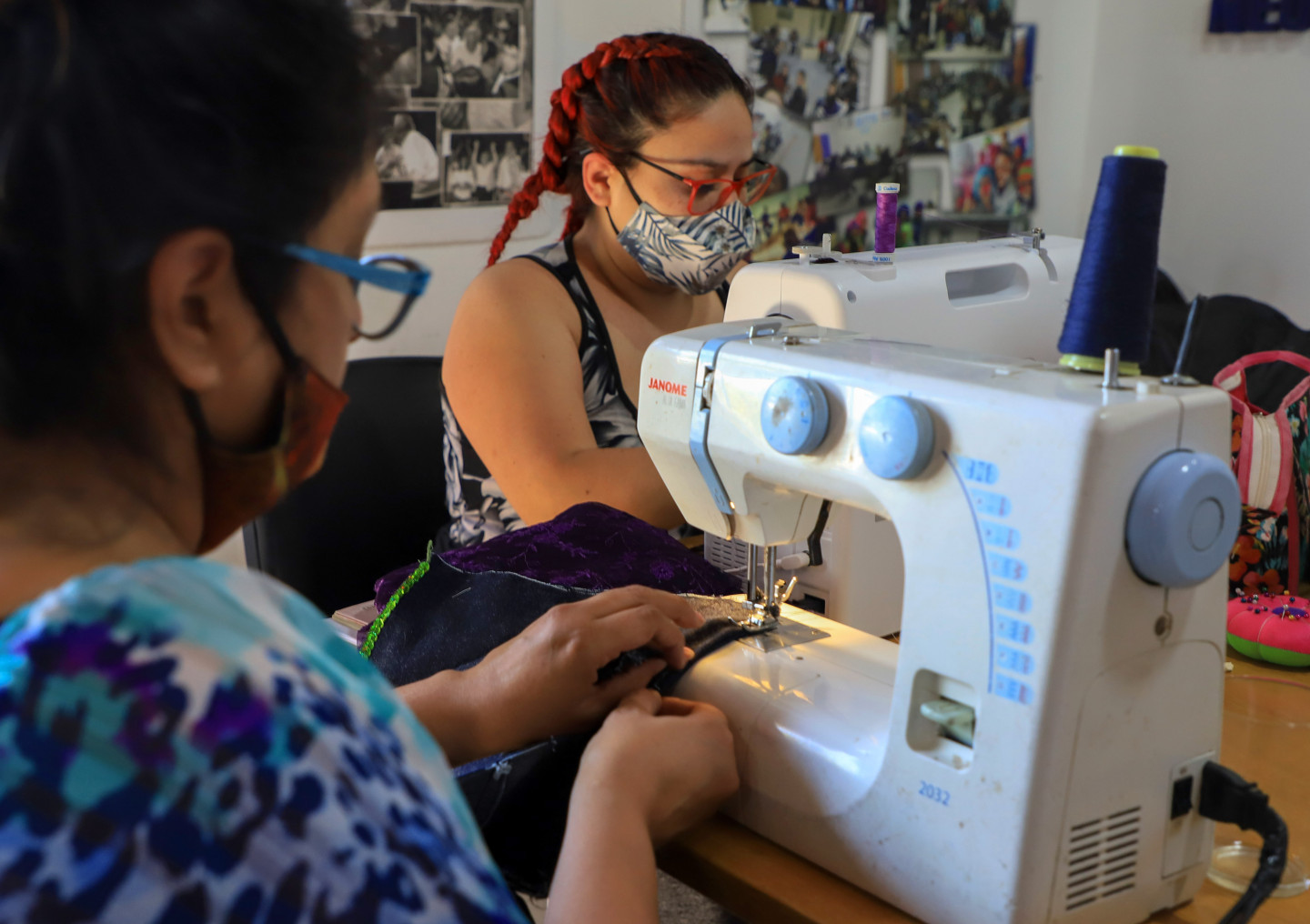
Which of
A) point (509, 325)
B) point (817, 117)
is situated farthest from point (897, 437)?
point (817, 117)

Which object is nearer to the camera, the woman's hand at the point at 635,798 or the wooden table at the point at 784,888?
the woman's hand at the point at 635,798

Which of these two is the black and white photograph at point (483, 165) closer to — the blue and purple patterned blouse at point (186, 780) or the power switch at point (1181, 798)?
the power switch at point (1181, 798)

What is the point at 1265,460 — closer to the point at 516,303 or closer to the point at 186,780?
the point at 516,303

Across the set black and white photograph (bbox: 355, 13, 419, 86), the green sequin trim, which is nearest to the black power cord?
the green sequin trim

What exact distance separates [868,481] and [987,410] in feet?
0.36

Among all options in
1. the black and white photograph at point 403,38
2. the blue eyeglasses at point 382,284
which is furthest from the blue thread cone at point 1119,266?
the black and white photograph at point 403,38

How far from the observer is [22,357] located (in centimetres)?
42

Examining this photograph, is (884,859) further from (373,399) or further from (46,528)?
(373,399)

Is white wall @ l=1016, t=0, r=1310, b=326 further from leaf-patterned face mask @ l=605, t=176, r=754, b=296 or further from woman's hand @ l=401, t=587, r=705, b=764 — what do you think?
woman's hand @ l=401, t=587, r=705, b=764

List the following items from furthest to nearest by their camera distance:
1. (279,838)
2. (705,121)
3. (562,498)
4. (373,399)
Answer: (373,399) < (705,121) < (562,498) < (279,838)

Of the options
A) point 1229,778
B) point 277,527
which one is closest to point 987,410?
point 1229,778

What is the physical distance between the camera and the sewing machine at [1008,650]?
676 millimetres

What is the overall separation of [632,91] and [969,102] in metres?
1.91

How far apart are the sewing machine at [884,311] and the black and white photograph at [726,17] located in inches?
59.4
